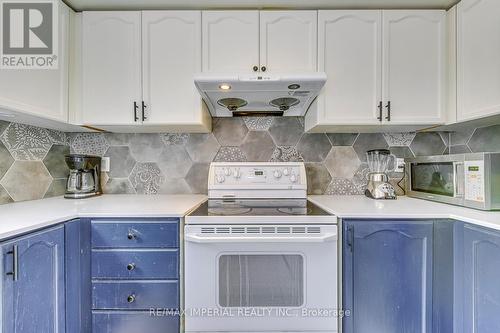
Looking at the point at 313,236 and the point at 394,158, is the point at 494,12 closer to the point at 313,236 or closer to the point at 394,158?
the point at 394,158

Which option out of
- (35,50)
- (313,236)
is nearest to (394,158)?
(313,236)

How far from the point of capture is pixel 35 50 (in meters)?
1.38

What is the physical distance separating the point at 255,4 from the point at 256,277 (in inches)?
63.2

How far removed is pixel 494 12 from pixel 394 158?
3.30 feet

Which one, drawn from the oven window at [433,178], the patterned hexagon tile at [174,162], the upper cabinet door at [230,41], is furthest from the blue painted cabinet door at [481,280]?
the patterned hexagon tile at [174,162]

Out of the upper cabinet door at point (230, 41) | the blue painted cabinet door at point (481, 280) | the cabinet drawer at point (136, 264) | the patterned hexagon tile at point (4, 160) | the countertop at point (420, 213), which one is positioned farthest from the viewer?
the upper cabinet door at point (230, 41)

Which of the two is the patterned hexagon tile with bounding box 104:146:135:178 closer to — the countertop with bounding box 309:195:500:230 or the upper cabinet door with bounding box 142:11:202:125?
the upper cabinet door with bounding box 142:11:202:125

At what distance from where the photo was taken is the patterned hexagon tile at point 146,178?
1.95m

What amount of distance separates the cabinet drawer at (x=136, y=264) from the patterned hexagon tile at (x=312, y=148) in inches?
47.5

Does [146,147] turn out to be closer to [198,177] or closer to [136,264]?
[198,177]

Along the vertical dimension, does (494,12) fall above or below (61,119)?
above

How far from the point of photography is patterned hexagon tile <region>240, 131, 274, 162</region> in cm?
195

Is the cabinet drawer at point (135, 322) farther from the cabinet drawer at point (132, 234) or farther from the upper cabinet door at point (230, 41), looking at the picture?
the upper cabinet door at point (230, 41)

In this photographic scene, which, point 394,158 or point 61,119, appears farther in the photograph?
point 394,158
